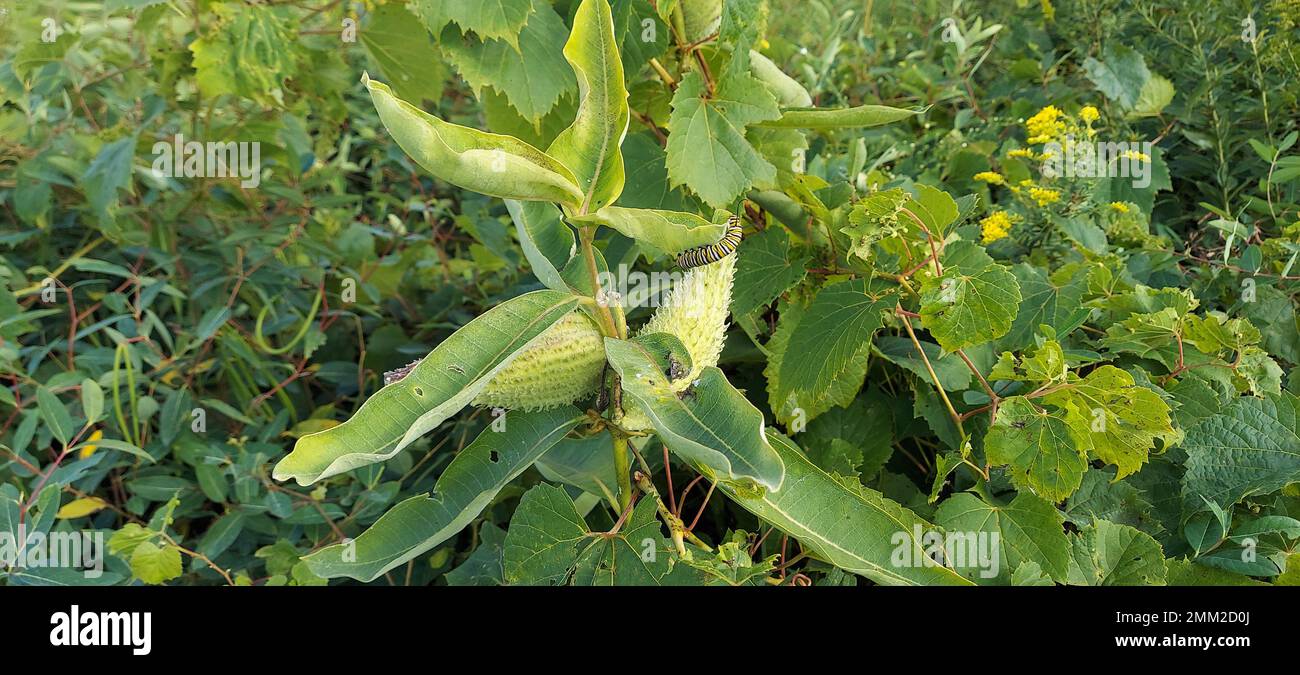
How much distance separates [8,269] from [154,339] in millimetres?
247

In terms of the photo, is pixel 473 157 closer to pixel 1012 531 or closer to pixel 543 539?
pixel 543 539

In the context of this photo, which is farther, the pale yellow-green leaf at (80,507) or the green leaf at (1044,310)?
the pale yellow-green leaf at (80,507)

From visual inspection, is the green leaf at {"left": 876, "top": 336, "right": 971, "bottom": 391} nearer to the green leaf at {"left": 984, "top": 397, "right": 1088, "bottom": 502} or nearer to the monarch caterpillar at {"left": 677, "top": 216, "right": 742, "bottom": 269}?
the green leaf at {"left": 984, "top": 397, "right": 1088, "bottom": 502}

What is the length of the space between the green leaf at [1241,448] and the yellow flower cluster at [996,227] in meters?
0.32

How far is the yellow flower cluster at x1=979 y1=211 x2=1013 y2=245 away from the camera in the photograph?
1.16 m

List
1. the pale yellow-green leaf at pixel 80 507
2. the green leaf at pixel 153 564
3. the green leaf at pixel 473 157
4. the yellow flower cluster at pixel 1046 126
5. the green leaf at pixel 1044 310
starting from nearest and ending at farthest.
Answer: the green leaf at pixel 473 157
the green leaf at pixel 1044 310
the green leaf at pixel 153 564
the yellow flower cluster at pixel 1046 126
the pale yellow-green leaf at pixel 80 507

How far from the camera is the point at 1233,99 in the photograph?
59.7 inches

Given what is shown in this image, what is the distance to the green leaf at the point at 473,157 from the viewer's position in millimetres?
643

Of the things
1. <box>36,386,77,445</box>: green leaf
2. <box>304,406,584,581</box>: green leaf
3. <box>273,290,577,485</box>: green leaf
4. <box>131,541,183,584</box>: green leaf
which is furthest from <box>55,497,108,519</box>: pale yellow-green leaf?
<box>273,290,577,485</box>: green leaf

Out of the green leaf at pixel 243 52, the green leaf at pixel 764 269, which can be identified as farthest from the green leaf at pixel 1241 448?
the green leaf at pixel 243 52

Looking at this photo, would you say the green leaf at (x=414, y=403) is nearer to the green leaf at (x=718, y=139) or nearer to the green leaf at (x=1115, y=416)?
the green leaf at (x=718, y=139)

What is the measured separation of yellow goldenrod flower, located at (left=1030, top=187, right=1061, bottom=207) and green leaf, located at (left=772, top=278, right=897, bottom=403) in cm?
33

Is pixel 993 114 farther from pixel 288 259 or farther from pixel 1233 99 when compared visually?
pixel 288 259

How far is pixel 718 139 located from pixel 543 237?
25 cm
